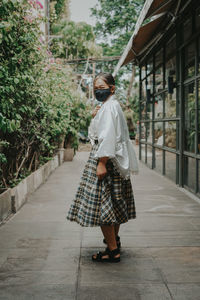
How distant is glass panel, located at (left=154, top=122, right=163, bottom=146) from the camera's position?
27.1 ft

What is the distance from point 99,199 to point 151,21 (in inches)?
182

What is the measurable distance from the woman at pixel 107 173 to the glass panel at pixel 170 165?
4.23m

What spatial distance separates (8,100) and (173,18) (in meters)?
3.82

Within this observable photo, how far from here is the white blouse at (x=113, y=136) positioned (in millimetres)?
2777

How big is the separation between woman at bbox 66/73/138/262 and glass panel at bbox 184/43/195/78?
3.21m

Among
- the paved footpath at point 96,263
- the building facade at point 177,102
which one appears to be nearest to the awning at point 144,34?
the building facade at point 177,102

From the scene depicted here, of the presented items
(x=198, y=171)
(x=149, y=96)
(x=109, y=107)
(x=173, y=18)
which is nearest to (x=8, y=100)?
(x=109, y=107)

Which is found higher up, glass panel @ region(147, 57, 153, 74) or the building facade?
glass panel @ region(147, 57, 153, 74)

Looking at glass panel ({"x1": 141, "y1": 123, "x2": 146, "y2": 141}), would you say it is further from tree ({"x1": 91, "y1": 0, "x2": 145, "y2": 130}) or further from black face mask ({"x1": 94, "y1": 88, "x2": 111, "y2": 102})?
tree ({"x1": 91, "y1": 0, "x2": 145, "y2": 130})

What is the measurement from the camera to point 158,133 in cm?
863

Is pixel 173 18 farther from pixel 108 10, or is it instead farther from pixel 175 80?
pixel 108 10

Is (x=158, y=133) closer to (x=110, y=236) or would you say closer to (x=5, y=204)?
(x=5, y=204)

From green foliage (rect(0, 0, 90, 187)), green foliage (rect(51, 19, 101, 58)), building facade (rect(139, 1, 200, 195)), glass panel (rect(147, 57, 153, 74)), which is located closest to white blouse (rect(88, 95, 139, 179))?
green foliage (rect(0, 0, 90, 187))

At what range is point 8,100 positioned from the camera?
406 cm
